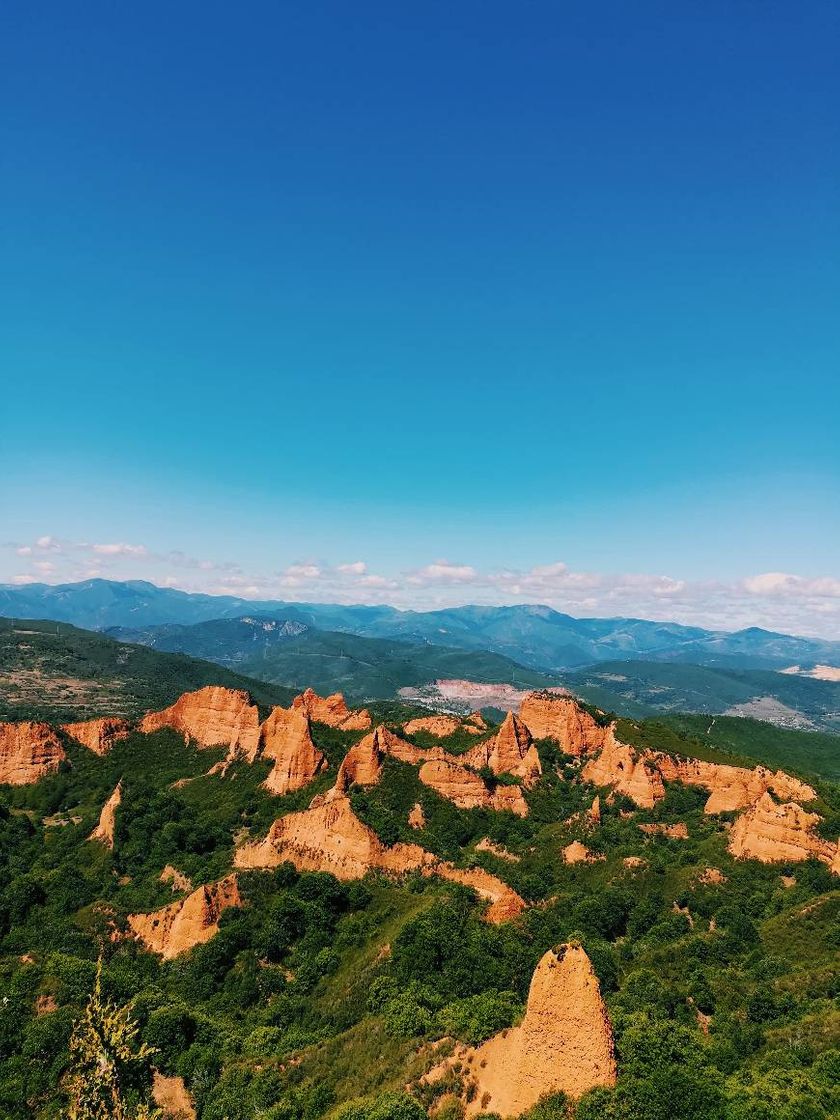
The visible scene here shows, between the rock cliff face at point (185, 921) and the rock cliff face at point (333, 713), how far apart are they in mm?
47262

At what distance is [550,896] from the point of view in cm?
6238

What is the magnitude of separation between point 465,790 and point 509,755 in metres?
13.8

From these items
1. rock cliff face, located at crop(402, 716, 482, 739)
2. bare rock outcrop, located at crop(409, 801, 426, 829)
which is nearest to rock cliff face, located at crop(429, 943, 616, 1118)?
bare rock outcrop, located at crop(409, 801, 426, 829)

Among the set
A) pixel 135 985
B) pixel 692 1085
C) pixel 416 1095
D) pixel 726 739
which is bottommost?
pixel 726 739

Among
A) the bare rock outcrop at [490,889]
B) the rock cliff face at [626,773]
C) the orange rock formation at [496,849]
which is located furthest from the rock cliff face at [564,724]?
the bare rock outcrop at [490,889]

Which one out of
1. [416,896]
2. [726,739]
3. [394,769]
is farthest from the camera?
[726,739]

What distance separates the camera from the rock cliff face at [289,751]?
81188mm

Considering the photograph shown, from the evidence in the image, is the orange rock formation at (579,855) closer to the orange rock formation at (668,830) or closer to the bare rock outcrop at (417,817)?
the orange rock formation at (668,830)

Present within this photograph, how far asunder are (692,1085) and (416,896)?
103 feet

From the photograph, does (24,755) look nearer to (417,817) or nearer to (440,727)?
(417,817)

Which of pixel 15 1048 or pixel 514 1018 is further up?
pixel 514 1018

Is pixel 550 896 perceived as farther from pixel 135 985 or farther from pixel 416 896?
pixel 135 985

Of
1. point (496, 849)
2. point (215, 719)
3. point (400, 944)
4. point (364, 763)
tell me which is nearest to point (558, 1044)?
point (400, 944)

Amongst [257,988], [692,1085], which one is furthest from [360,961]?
[692,1085]
